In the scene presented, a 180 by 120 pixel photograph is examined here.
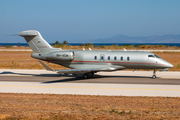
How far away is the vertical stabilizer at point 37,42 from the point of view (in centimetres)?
2512

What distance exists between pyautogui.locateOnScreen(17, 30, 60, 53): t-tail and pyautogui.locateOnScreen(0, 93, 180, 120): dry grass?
10.0 metres

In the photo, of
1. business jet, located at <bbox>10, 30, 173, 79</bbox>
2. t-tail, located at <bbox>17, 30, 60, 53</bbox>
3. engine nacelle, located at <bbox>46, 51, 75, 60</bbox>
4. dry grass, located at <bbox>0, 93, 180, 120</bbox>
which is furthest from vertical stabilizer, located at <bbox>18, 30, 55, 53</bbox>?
dry grass, located at <bbox>0, 93, 180, 120</bbox>

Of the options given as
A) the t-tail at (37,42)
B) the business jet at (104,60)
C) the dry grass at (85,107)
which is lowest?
the dry grass at (85,107)

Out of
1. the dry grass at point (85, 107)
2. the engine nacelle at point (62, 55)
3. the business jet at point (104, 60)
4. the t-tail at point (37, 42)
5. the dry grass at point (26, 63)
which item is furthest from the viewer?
the dry grass at point (26, 63)

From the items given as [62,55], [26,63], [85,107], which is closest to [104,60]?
[62,55]

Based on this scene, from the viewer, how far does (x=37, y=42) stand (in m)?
25.2

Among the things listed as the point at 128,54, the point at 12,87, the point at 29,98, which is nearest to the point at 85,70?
the point at 128,54

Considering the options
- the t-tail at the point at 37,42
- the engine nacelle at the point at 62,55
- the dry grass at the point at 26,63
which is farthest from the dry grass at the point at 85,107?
the dry grass at the point at 26,63

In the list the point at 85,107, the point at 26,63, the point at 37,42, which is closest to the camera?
the point at 85,107

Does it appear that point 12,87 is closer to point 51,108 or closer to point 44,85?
point 44,85

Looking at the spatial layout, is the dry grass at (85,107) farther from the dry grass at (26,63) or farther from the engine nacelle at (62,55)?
the dry grass at (26,63)

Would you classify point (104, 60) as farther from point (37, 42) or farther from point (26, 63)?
point (26, 63)

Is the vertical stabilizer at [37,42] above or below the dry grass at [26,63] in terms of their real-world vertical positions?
above

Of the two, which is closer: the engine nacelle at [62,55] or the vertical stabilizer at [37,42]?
the engine nacelle at [62,55]
